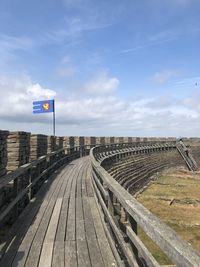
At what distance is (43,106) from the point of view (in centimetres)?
3061

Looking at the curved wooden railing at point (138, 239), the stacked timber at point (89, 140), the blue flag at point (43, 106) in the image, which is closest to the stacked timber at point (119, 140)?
the stacked timber at point (89, 140)

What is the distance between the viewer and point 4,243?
6.58 meters

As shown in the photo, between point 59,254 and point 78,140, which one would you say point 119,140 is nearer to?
point 78,140

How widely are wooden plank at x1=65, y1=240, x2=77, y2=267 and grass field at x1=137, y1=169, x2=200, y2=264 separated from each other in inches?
235

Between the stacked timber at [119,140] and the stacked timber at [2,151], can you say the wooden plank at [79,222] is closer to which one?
the stacked timber at [2,151]

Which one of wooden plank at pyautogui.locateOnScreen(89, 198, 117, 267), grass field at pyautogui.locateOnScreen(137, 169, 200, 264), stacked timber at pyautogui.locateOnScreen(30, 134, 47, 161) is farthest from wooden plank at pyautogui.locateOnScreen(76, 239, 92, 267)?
stacked timber at pyautogui.locateOnScreen(30, 134, 47, 161)

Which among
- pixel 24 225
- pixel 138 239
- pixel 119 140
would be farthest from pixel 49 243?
pixel 119 140

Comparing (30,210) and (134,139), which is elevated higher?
(134,139)

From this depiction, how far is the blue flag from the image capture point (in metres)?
30.4

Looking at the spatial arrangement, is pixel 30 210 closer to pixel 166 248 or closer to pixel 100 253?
pixel 100 253

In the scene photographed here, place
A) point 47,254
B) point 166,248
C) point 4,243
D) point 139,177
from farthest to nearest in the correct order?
point 139,177 → point 4,243 → point 47,254 → point 166,248

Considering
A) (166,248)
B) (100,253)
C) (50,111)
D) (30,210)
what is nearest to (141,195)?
(50,111)

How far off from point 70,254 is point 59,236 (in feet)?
3.52

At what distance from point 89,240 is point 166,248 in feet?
14.2
